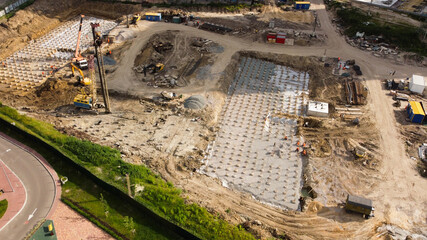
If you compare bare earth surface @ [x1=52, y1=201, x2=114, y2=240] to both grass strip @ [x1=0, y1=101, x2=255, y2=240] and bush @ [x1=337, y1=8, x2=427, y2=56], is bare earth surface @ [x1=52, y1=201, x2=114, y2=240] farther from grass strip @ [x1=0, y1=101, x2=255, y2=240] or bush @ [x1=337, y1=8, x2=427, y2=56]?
bush @ [x1=337, y1=8, x2=427, y2=56]

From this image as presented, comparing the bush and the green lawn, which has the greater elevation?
the bush

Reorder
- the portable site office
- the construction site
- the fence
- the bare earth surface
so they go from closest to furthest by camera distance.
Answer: the bare earth surface → the construction site → the portable site office → the fence

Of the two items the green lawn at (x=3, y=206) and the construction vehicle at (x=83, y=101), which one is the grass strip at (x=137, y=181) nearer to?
the construction vehicle at (x=83, y=101)

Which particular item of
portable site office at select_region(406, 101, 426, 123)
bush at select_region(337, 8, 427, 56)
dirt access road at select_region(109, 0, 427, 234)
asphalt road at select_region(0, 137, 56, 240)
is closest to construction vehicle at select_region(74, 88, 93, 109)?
dirt access road at select_region(109, 0, 427, 234)

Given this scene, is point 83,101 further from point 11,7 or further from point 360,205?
point 11,7

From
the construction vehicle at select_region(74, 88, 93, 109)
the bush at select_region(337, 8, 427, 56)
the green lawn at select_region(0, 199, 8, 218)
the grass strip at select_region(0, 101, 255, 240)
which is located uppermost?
the bush at select_region(337, 8, 427, 56)

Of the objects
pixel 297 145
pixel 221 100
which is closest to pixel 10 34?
pixel 221 100

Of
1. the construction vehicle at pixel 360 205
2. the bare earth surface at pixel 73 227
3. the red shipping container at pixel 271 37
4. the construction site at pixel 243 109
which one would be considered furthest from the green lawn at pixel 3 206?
the red shipping container at pixel 271 37
